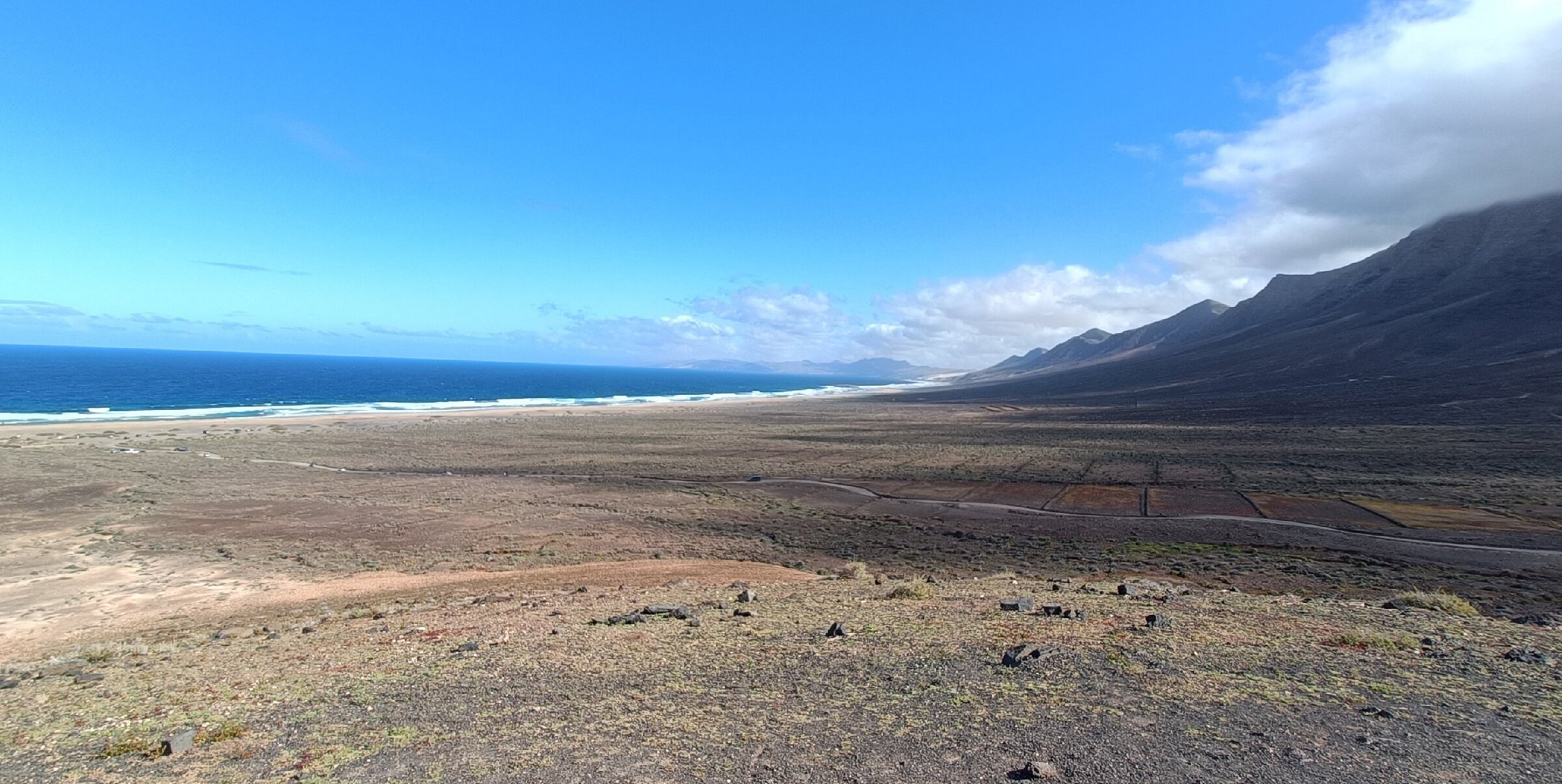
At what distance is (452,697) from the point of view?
26.1 feet

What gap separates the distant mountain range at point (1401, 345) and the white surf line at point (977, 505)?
41.4 meters

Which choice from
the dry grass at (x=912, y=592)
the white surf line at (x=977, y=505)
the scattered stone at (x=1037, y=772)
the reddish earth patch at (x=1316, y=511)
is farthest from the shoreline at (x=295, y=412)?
the reddish earth patch at (x=1316, y=511)

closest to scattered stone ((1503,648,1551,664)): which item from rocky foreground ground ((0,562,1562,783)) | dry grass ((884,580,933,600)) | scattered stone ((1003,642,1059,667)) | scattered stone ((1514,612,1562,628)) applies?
rocky foreground ground ((0,562,1562,783))

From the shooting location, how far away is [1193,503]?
26.8 metres

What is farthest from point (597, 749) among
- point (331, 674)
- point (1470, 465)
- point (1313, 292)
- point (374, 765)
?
point (1313, 292)

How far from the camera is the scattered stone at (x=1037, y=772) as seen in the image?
5.75 metres

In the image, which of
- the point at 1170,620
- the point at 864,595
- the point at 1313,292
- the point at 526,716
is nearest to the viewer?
the point at 526,716

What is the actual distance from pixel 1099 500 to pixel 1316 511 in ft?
23.0

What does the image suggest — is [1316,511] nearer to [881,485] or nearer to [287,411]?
[881,485]

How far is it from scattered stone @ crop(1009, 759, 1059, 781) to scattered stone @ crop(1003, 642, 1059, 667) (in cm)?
264

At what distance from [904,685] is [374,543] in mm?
18765

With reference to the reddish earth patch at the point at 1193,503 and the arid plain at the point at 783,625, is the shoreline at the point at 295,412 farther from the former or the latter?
the reddish earth patch at the point at 1193,503

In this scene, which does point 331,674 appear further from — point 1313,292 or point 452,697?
point 1313,292

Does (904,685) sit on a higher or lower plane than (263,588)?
higher
